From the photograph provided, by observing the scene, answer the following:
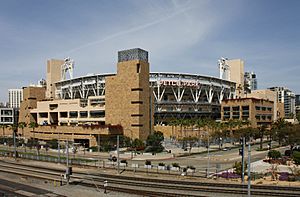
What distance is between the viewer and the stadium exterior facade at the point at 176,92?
566 feet

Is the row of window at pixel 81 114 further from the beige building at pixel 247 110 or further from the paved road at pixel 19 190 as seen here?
the paved road at pixel 19 190

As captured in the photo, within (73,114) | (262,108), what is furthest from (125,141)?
(262,108)

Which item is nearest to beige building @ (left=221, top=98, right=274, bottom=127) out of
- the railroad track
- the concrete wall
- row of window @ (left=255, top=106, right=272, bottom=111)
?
row of window @ (left=255, top=106, right=272, bottom=111)

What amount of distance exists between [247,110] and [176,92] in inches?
1507

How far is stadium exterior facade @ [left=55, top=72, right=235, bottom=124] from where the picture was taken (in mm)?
172375

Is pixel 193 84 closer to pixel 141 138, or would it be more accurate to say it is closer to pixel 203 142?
pixel 203 142

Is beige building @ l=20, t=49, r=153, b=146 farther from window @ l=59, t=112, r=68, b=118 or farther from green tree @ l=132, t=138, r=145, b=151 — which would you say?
window @ l=59, t=112, r=68, b=118

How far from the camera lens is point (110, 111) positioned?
126 m

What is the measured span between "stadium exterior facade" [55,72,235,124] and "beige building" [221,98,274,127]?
13.6 meters

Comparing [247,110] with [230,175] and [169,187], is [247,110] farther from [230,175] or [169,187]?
[169,187]

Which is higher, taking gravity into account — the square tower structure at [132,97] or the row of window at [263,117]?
the square tower structure at [132,97]

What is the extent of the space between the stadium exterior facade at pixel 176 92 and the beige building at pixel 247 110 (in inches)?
535

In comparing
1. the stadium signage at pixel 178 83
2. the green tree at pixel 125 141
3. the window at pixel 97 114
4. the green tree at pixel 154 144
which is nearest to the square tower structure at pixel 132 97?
the green tree at pixel 125 141

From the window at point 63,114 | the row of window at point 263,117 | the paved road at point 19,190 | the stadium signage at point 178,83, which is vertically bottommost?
the paved road at point 19,190
